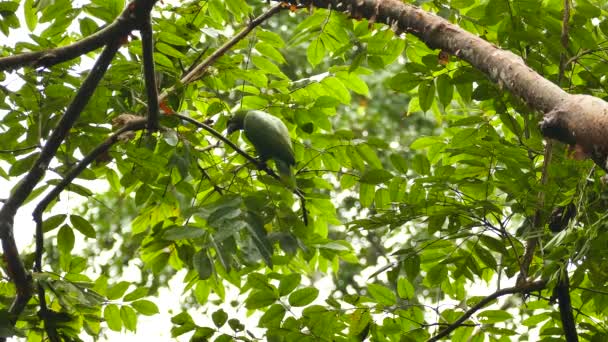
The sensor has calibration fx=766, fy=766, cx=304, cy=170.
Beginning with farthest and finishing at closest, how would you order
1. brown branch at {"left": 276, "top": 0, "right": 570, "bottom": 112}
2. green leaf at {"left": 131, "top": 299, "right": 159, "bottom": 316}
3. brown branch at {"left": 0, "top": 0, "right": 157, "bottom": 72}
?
green leaf at {"left": 131, "top": 299, "right": 159, "bottom": 316}
brown branch at {"left": 0, "top": 0, "right": 157, "bottom": 72}
brown branch at {"left": 276, "top": 0, "right": 570, "bottom": 112}

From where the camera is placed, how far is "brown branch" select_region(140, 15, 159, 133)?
157 cm

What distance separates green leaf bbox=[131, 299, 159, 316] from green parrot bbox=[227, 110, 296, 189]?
0.67 metres

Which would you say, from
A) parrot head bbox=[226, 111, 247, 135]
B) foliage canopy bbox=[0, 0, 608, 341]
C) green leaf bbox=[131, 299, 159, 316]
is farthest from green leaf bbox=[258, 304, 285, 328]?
parrot head bbox=[226, 111, 247, 135]

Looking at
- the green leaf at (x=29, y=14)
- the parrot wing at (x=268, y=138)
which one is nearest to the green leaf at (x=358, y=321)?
the parrot wing at (x=268, y=138)

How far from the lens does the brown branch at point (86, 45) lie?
1.57 metres

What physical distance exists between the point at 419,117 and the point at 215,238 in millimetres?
6019

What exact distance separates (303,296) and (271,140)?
0.50 meters

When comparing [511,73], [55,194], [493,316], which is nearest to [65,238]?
[55,194]

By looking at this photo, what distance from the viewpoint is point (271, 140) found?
5.22ft

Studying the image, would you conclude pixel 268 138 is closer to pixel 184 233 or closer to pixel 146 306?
pixel 184 233

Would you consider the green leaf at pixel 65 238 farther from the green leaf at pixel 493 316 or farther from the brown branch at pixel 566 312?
the brown branch at pixel 566 312

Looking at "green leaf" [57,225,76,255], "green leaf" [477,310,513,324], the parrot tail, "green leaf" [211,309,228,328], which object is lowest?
"green leaf" [477,310,513,324]

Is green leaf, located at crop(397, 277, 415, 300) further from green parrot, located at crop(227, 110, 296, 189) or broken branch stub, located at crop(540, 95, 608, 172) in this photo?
broken branch stub, located at crop(540, 95, 608, 172)

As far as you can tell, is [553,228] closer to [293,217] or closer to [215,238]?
[293,217]
